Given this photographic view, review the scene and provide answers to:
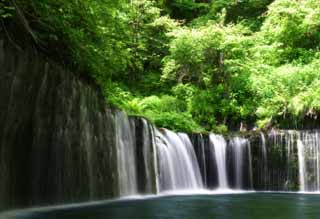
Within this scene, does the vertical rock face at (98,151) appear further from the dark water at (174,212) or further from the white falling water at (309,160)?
the dark water at (174,212)

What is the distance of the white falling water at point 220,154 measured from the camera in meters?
18.0

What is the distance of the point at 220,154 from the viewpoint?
18.1 meters

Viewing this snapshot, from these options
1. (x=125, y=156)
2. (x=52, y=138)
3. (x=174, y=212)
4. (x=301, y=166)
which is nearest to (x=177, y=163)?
(x=125, y=156)

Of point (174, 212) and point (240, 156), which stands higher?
point (240, 156)

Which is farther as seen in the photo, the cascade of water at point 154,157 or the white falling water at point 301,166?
the white falling water at point 301,166

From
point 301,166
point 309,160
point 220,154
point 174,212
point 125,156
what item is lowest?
point 174,212

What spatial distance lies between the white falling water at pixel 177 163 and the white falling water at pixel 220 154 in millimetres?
1062

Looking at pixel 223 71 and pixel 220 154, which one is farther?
pixel 223 71

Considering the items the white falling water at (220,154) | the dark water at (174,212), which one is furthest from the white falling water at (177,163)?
the dark water at (174,212)

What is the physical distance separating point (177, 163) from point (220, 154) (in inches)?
98.8

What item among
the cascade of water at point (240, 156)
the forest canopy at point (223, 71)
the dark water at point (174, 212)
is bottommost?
the dark water at point (174, 212)

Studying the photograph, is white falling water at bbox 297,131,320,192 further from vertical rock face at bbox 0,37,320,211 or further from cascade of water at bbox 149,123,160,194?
cascade of water at bbox 149,123,160,194

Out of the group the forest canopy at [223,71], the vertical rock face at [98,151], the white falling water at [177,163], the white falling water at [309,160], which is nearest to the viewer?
the vertical rock face at [98,151]

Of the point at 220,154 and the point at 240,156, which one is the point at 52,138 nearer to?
the point at 220,154
